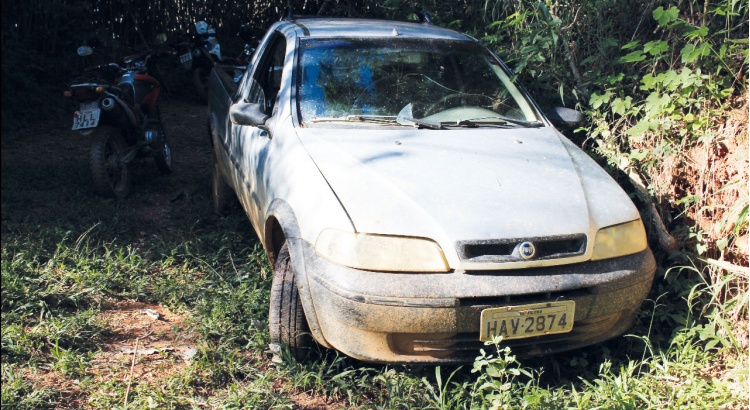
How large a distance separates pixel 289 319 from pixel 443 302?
2.70ft

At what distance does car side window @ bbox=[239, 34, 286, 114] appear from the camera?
457 centimetres

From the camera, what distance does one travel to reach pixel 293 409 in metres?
3.12

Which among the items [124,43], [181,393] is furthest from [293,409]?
[124,43]

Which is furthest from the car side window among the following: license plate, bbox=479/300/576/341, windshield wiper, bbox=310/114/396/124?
license plate, bbox=479/300/576/341

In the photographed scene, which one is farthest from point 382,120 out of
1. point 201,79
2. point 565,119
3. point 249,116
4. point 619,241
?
point 201,79

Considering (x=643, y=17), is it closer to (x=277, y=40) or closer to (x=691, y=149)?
(x=691, y=149)

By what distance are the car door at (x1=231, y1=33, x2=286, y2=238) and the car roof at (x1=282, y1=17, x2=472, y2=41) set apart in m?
0.22

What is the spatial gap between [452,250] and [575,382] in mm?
1086

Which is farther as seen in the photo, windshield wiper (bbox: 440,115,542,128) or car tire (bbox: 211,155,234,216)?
car tire (bbox: 211,155,234,216)

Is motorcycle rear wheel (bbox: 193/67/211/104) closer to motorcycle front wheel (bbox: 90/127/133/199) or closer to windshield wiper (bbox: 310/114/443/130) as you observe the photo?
motorcycle front wheel (bbox: 90/127/133/199)

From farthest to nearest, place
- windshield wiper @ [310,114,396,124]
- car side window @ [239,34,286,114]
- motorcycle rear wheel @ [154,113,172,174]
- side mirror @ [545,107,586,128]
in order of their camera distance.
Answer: motorcycle rear wheel @ [154,113,172,174], car side window @ [239,34,286,114], side mirror @ [545,107,586,128], windshield wiper @ [310,114,396,124]

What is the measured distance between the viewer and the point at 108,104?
580 centimetres

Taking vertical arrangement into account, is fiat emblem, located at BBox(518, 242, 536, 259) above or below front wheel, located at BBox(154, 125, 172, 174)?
above

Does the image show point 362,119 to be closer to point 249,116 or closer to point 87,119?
point 249,116
